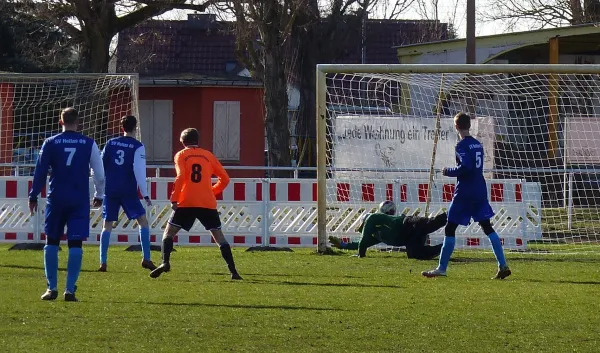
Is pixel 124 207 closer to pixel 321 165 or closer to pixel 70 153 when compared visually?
pixel 70 153

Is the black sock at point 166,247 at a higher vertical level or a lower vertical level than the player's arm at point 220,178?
lower

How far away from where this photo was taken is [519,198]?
19.3 meters

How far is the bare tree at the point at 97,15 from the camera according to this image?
30.6 meters

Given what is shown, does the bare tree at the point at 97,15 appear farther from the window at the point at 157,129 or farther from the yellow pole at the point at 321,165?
the yellow pole at the point at 321,165

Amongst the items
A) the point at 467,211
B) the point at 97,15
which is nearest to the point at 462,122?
the point at 467,211

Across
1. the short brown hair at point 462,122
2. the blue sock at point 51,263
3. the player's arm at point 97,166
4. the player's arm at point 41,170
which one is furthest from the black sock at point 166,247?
the short brown hair at point 462,122

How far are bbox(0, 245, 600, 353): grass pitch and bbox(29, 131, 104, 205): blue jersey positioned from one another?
0.95 metres

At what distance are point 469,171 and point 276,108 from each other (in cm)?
2011

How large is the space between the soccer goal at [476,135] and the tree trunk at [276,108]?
853 cm

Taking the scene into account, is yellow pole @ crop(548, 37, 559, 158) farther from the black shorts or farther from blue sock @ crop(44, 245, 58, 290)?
blue sock @ crop(44, 245, 58, 290)

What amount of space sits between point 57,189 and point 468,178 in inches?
181

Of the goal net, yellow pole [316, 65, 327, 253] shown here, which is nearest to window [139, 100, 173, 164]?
the goal net

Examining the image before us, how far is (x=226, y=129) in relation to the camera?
38.0 metres

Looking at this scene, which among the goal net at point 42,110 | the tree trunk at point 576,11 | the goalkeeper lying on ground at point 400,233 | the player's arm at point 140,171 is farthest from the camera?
the tree trunk at point 576,11
